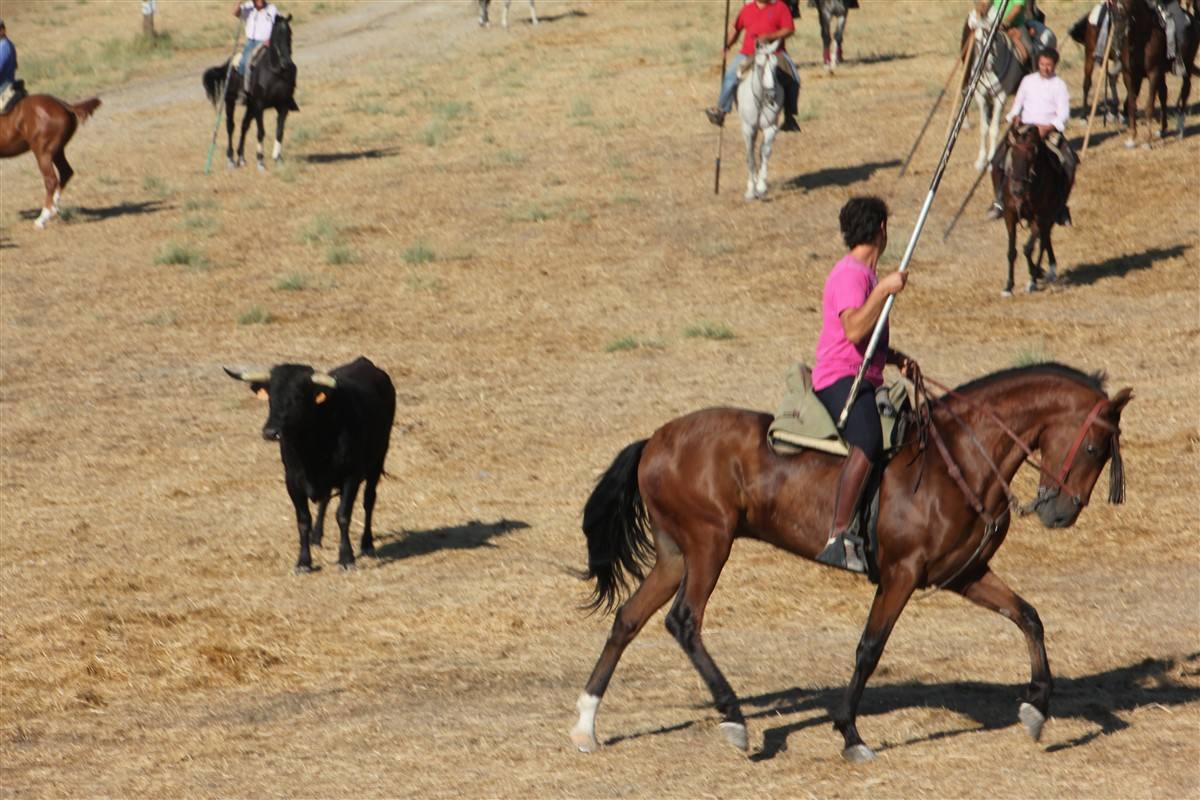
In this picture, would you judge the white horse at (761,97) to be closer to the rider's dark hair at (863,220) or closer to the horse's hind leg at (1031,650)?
the rider's dark hair at (863,220)

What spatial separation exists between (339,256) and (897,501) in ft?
55.7

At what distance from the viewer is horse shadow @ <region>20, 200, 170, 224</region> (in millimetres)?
27641

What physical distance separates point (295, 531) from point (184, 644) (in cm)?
311

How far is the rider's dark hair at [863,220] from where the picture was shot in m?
8.16

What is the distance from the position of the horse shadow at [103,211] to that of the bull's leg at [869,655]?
71.8ft

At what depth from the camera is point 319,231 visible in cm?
2570

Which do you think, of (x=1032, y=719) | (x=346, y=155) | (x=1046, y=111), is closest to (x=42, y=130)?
(x=346, y=155)

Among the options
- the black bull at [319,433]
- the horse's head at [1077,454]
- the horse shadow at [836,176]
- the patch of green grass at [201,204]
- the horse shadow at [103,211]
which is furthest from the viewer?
the patch of green grass at [201,204]

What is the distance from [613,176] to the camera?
92.5 feet

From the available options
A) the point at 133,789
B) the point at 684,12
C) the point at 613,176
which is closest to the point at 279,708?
the point at 133,789

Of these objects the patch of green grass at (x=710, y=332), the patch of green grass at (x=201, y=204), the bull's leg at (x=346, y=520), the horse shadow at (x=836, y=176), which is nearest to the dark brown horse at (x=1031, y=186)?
the patch of green grass at (x=710, y=332)

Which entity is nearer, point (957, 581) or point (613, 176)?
point (957, 581)

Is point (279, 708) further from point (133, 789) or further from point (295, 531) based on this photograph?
point (295, 531)

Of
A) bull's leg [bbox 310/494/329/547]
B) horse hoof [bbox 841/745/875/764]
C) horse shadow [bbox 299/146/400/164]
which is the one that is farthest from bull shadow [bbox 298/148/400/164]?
horse hoof [bbox 841/745/875/764]
